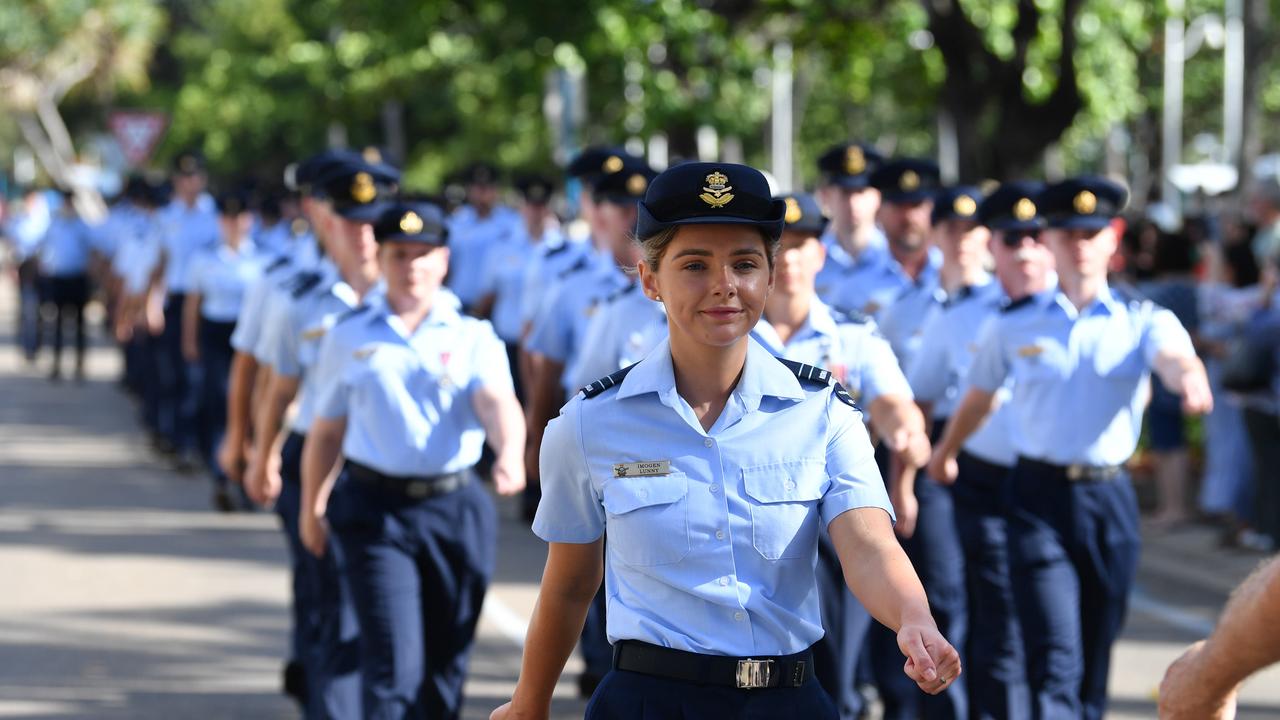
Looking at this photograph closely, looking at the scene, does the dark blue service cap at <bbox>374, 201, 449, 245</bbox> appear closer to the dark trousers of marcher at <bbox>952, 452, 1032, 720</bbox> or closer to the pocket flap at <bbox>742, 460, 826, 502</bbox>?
the dark trousers of marcher at <bbox>952, 452, 1032, 720</bbox>

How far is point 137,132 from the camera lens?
2911 cm

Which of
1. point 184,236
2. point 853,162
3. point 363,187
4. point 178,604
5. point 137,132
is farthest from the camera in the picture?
point 137,132

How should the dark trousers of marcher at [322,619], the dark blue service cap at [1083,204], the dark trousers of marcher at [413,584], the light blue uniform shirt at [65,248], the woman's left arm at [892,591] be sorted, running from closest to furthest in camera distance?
1. the woman's left arm at [892,591]
2. the dark trousers of marcher at [413,584]
3. the dark blue service cap at [1083,204]
4. the dark trousers of marcher at [322,619]
5. the light blue uniform shirt at [65,248]

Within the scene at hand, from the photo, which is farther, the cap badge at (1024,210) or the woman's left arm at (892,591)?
the cap badge at (1024,210)

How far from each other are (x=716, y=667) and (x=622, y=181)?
18.2 feet

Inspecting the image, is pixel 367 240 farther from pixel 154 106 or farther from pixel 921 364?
pixel 154 106

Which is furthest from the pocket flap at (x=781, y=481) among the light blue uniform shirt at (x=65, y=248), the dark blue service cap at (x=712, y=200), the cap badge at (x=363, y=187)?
the light blue uniform shirt at (x=65, y=248)

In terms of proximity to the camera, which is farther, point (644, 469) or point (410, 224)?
point (410, 224)

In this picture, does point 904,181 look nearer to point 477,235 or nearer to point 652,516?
point 652,516

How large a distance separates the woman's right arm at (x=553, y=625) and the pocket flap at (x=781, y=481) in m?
0.35

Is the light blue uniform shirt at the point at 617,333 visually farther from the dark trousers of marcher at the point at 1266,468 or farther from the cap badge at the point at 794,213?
Result: the dark trousers of marcher at the point at 1266,468

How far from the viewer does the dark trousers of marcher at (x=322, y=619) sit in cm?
728

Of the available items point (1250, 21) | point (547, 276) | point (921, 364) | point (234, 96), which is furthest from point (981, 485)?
point (234, 96)

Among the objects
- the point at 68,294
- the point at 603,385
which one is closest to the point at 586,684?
the point at 603,385
